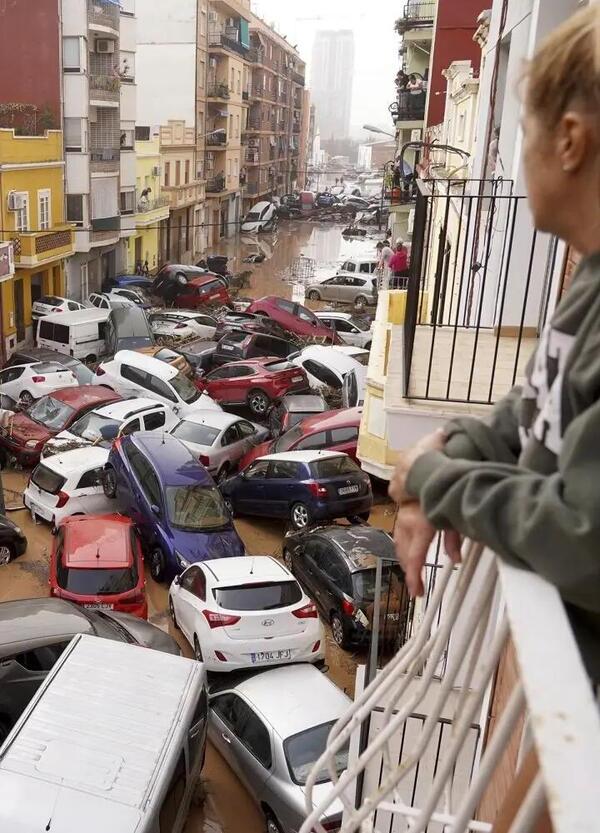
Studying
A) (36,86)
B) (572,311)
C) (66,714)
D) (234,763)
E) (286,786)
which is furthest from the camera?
(36,86)

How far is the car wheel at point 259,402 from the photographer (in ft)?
59.8

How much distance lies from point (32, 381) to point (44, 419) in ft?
7.22

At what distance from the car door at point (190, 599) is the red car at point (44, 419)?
620 cm

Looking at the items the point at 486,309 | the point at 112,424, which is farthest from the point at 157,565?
the point at 486,309

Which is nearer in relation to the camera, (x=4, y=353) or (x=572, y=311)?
(x=572, y=311)

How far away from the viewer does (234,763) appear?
748cm

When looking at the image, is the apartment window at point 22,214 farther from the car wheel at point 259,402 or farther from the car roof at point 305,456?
the car roof at point 305,456

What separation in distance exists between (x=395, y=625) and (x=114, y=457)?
5976 millimetres

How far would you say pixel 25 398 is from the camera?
1731 centimetres

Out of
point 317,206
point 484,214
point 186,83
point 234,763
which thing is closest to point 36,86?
point 186,83

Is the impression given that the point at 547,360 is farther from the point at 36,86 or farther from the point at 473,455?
the point at 36,86

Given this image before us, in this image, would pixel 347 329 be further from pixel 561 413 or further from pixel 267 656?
pixel 561 413

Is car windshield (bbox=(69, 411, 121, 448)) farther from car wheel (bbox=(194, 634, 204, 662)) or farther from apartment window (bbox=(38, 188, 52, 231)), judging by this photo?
apartment window (bbox=(38, 188, 52, 231))

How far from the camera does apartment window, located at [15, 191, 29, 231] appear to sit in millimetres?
24359
